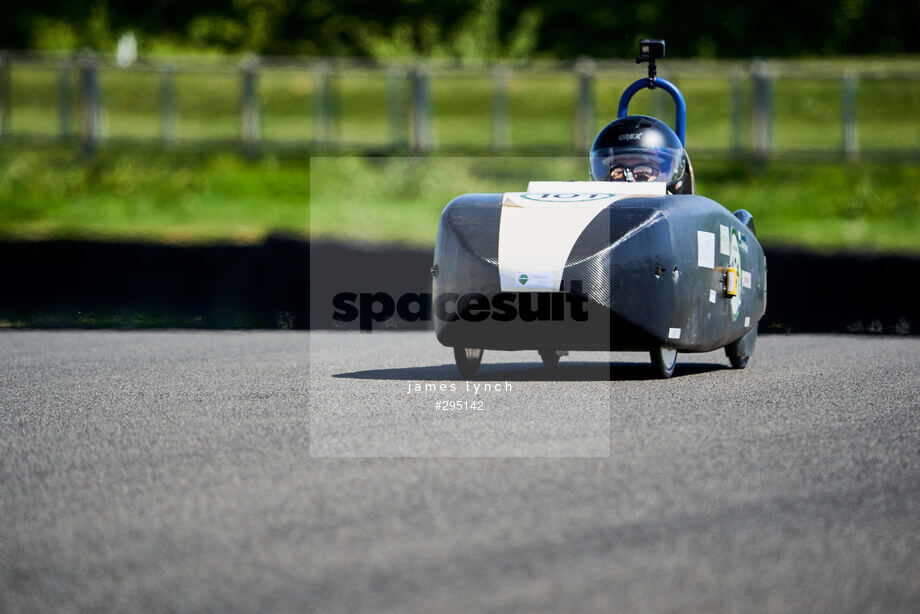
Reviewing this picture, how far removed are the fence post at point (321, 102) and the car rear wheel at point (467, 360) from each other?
620 inches

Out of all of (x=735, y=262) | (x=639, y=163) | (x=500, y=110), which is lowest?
(x=735, y=262)

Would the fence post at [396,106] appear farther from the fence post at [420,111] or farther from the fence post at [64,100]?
the fence post at [64,100]

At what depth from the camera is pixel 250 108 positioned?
25.2 m

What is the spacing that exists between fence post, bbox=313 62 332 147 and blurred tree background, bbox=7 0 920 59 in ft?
33.8

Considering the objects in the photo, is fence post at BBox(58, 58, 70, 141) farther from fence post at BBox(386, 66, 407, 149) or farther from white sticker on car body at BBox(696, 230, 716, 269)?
white sticker on car body at BBox(696, 230, 716, 269)

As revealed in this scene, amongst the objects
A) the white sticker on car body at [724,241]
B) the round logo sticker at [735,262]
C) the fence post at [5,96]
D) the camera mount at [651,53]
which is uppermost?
the fence post at [5,96]

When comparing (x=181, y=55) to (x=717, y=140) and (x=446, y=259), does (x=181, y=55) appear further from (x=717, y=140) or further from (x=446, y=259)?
(x=446, y=259)

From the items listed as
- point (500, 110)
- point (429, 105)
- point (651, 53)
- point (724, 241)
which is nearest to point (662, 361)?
point (724, 241)

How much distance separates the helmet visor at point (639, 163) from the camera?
1002cm

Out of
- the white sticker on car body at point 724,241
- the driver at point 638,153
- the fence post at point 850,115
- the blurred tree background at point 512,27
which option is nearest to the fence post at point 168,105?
the blurred tree background at point 512,27

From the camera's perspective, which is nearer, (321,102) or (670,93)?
(670,93)

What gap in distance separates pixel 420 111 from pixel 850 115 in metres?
7.19

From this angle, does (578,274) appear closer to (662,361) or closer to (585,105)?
(662,361)

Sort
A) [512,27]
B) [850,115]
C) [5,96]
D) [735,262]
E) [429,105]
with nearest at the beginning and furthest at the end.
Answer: [735,262], [850,115], [429,105], [5,96], [512,27]
